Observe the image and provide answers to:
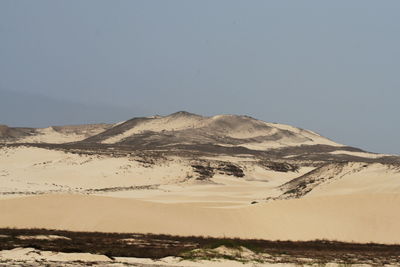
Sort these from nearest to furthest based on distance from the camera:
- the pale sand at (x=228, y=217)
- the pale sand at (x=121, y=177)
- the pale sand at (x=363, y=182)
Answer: the pale sand at (x=228, y=217) → the pale sand at (x=363, y=182) → the pale sand at (x=121, y=177)

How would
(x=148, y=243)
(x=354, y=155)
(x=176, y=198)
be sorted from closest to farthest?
1. (x=148, y=243)
2. (x=176, y=198)
3. (x=354, y=155)

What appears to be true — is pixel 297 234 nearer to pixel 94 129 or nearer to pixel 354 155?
pixel 354 155

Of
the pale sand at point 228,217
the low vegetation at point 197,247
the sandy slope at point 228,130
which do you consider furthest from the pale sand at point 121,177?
the sandy slope at point 228,130

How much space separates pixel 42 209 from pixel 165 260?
11915mm

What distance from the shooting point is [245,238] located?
2584cm

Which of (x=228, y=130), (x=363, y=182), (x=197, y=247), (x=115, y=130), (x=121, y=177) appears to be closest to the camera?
(x=197, y=247)

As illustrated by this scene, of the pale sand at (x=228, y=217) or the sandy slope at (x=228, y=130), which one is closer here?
the pale sand at (x=228, y=217)

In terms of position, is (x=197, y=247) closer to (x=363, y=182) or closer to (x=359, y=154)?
(x=363, y=182)

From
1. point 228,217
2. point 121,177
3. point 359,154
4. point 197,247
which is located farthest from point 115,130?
point 197,247

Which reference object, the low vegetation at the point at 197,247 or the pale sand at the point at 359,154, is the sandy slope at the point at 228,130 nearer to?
the pale sand at the point at 359,154

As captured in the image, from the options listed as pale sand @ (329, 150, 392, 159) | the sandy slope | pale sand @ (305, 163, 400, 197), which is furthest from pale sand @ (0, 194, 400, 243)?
the sandy slope

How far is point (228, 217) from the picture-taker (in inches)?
1133

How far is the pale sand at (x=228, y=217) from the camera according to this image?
26.4 metres

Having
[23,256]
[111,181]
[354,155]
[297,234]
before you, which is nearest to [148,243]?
[23,256]
